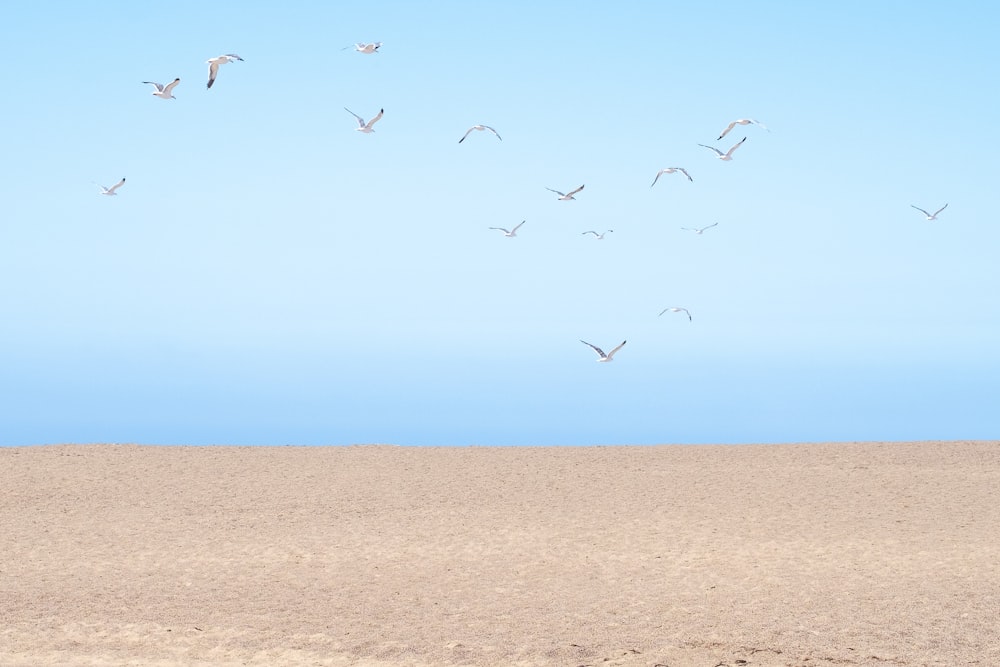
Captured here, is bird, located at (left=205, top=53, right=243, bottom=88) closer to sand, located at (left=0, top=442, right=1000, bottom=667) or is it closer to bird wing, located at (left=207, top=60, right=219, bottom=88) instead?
bird wing, located at (left=207, top=60, right=219, bottom=88)

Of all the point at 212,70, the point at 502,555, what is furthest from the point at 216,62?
the point at 502,555

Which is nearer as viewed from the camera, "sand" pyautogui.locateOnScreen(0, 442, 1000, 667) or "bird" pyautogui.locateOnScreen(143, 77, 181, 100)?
"sand" pyautogui.locateOnScreen(0, 442, 1000, 667)

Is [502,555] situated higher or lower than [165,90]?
lower

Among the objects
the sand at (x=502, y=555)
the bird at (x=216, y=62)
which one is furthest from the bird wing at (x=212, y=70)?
the sand at (x=502, y=555)

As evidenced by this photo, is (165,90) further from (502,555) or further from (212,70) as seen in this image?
(502,555)

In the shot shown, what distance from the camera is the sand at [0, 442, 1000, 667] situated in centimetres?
1456

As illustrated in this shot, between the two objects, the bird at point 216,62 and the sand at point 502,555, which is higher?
the bird at point 216,62

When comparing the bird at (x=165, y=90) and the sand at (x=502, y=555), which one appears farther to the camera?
the bird at (x=165, y=90)

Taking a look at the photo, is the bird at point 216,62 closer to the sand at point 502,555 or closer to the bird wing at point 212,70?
the bird wing at point 212,70

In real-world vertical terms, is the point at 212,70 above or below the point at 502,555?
above

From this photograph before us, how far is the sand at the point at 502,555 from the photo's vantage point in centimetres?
1456

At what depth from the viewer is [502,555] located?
19703mm

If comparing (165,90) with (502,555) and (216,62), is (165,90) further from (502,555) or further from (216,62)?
(502,555)

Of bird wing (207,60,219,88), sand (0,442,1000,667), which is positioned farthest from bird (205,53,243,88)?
sand (0,442,1000,667)
